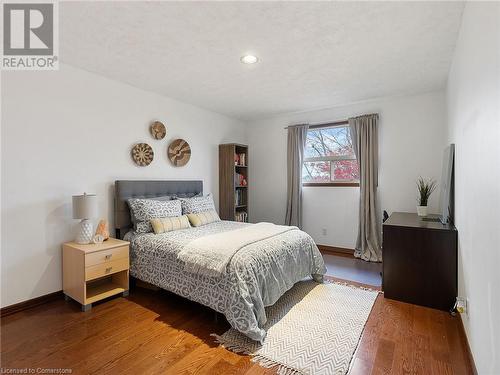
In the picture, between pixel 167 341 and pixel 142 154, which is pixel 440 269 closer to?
pixel 167 341

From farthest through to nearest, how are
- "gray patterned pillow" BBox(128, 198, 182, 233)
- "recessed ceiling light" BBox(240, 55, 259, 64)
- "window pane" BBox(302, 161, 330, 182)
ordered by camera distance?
"window pane" BBox(302, 161, 330, 182) < "gray patterned pillow" BBox(128, 198, 182, 233) < "recessed ceiling light" BBox(240, 55, 259, 64)

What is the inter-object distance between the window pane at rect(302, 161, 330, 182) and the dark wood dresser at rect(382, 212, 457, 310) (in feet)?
6.01

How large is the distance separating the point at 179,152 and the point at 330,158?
2490 mm

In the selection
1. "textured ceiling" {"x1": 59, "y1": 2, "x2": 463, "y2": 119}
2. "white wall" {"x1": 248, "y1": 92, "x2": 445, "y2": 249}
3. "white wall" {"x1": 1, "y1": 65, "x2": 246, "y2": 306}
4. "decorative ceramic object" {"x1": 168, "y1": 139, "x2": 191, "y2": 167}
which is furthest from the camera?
"decorative ceramic object" {"x1": 168, "y1": 139, "x2": 191, "y2": 167}

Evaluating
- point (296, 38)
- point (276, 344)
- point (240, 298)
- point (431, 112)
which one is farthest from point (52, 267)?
point (431, 112)

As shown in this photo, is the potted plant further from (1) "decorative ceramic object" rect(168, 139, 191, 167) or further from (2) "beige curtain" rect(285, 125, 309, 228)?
(1) "decorative ceramic object" rect(168, 139, 191, 167)

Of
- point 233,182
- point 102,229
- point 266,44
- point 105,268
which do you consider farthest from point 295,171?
point 105,268

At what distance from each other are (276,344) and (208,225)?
1.82 meters

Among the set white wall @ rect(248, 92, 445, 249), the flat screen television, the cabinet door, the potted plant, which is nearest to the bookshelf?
white wall @ rect(248, 92, 445, 249)

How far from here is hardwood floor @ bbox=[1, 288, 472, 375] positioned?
173 centimetres

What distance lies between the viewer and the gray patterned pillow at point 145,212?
3009mm

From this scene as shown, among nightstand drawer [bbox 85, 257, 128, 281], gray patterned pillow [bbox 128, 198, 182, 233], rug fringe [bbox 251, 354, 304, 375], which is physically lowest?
rug fringe [bbox 251, 354, 304, 375]

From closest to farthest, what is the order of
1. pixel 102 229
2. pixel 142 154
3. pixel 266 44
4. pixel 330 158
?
pixel 266 44
pixel 102 229
pixel 142 154
pixel 330 158

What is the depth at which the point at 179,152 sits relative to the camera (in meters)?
3.96
